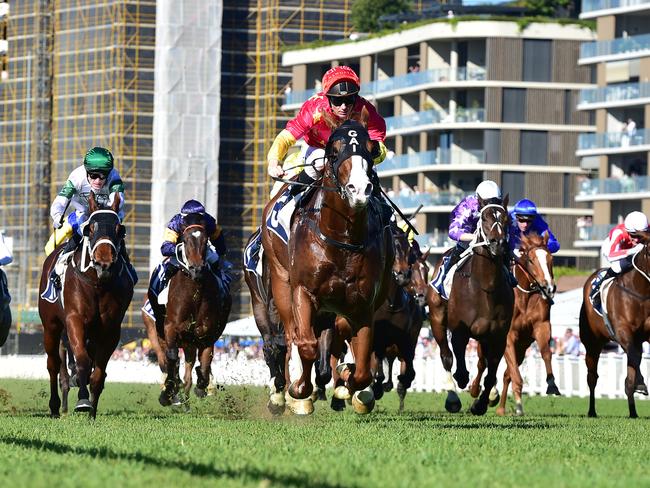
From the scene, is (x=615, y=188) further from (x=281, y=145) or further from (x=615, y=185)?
(x=281, y=145)

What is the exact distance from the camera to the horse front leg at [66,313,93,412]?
54.7 feet

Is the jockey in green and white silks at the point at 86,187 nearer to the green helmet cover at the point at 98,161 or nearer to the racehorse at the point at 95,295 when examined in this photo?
the green helmet cover at the point at 98,161

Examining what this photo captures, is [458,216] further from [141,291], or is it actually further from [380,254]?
[141,291]

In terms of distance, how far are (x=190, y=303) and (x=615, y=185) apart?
2361 inches

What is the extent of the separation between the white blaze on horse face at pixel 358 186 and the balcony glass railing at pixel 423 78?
253 ft

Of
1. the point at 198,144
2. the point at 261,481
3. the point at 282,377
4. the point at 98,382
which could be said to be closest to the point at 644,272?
the point at 282,377

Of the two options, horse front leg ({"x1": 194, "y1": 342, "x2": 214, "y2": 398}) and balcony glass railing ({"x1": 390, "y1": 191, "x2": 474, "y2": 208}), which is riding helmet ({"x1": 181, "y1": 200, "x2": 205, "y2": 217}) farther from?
balcony glass railing ({"x1": 390, "y1": 191, "x2": 474, "y2": 208})

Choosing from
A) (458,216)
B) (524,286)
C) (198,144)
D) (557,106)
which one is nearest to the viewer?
(458,216)

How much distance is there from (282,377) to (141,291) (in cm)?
8672

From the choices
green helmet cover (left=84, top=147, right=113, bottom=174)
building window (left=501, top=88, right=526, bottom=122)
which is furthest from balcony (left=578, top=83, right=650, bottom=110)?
green helmet cover (left=84, top=147, right=113, bottom=174)

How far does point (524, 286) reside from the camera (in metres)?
23.6

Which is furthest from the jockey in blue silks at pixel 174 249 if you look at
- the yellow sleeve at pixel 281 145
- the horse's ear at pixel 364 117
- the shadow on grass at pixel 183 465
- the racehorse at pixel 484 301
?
the shadow on grass at pixel 183 465

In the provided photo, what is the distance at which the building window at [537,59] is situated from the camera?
87938mm

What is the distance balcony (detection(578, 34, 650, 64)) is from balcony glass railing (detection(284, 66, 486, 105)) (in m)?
8.59
